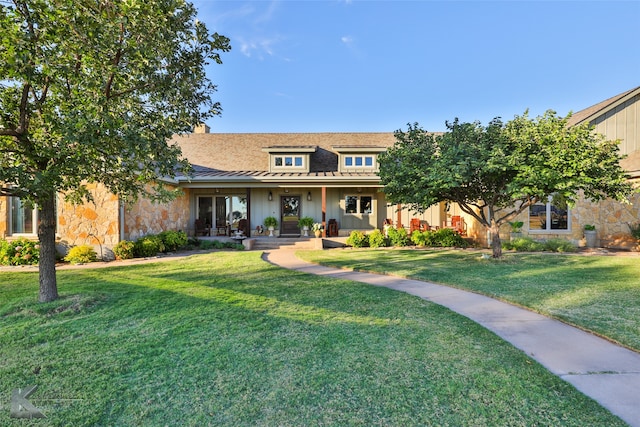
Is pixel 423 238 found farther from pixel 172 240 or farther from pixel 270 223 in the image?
pixel 172 240

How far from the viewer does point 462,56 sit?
47.0 ft

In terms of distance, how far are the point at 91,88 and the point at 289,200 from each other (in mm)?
12929

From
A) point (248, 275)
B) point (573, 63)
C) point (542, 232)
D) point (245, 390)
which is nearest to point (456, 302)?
point (245, 390)

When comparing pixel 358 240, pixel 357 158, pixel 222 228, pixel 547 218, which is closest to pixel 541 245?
pixel 547 218

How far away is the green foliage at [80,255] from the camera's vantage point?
10.1 metres

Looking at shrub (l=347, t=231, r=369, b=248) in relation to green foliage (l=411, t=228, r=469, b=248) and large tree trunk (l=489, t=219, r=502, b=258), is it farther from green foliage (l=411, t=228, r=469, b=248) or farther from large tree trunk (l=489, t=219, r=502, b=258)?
large tree trunk (l=489, t=219, r=502, b=258)

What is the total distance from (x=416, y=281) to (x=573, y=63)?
45.7ft

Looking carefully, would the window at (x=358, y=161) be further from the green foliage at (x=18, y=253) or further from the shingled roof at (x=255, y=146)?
the green foliage at (x=18, y=253)

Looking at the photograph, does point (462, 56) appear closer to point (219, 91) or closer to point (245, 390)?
point (219, 91)

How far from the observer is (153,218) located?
41.5 ft

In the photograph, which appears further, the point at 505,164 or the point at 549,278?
the point at 505,164

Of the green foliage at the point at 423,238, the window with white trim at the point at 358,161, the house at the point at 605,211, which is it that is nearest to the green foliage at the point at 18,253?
the window with white trim at the point at 358,161

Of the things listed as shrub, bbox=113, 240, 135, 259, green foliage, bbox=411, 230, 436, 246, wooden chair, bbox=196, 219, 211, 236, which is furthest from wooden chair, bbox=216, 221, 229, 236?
green foliage, bbox=411, 230, 436, 246

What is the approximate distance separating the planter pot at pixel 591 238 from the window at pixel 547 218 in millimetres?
686
